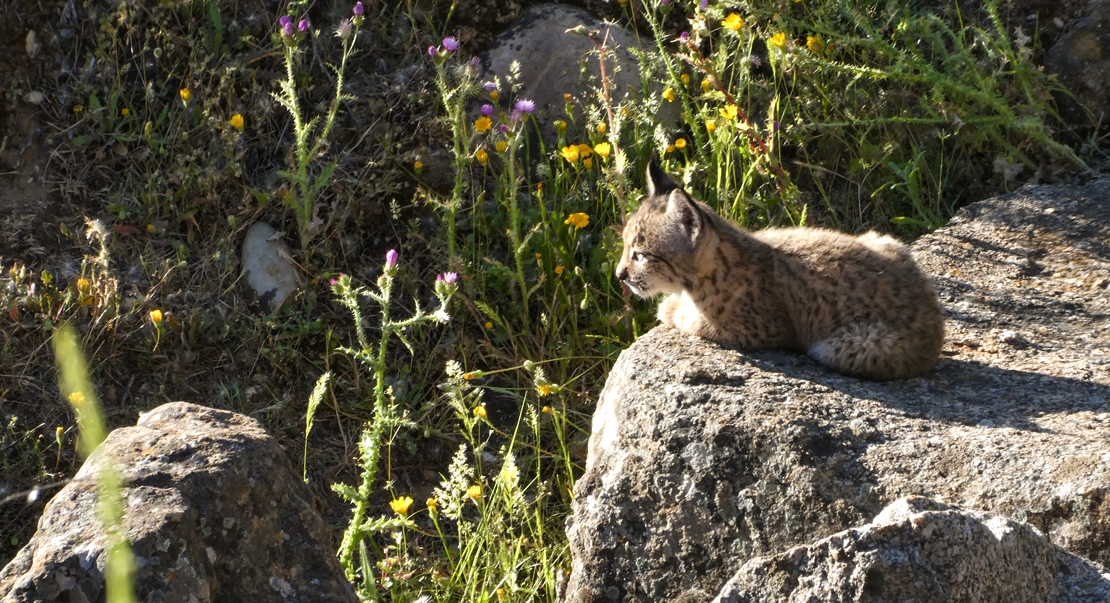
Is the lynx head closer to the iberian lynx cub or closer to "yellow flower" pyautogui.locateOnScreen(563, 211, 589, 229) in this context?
the iberian lynx cub

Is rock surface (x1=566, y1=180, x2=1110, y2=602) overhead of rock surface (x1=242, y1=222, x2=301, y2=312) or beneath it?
overhead

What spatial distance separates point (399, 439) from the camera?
524 centimetres

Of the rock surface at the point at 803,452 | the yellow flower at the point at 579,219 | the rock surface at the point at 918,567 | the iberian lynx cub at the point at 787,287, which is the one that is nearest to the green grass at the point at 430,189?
the yellow flower at the point at 579,219

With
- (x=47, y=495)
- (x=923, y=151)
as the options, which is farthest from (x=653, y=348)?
(x=47, y=495)

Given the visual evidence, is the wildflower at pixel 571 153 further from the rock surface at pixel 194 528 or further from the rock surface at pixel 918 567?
the rock surface at pixel 918 567

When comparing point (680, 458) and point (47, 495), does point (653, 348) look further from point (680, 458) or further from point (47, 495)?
point (47, 495)

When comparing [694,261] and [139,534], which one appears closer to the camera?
[139,534]

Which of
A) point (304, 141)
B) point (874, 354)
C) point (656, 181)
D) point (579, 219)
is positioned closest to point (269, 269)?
point (304, 141)

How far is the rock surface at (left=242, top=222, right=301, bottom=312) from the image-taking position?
555cm

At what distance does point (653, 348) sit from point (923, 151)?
255cm

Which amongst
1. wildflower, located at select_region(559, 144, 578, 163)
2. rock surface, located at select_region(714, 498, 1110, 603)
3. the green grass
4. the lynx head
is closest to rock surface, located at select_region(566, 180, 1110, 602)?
the lynx head

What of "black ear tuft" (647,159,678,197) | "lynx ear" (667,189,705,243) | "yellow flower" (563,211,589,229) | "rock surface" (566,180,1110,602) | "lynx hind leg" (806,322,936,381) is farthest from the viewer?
"yellow flower" (563,211,589,229)

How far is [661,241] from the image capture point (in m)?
4.44

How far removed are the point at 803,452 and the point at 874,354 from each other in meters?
0.74
